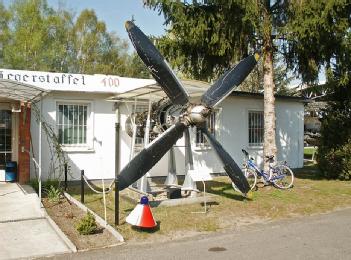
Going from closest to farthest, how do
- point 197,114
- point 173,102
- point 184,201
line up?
point 197,114 < point 173,102 < point 184,201

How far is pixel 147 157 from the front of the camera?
9164 millimetres

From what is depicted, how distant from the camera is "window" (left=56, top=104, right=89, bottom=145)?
550 inches

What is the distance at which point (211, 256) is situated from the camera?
6.79 metres

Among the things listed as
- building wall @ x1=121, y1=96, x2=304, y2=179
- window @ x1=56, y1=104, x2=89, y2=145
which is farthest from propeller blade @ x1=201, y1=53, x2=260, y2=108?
window @ x1=56, y1=104, x2=89, y2=145

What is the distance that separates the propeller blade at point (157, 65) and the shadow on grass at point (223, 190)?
11.4ft

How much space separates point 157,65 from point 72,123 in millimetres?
5876

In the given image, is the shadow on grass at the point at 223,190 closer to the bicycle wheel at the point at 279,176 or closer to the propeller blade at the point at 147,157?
the bicycle wheel at the point at 279,176

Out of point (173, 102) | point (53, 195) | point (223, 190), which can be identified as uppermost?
point (173, 102)

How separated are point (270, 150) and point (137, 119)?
4.32 m

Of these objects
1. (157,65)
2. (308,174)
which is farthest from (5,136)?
(308,174)

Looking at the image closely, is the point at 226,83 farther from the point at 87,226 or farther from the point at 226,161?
the point at 87,226

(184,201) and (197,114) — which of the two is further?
(184,201)

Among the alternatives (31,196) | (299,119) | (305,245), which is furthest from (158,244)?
(299,119)

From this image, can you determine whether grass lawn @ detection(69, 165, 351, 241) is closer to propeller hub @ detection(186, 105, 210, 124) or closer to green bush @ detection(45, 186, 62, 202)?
green bush @ detection(45, 186, 62, 202)
